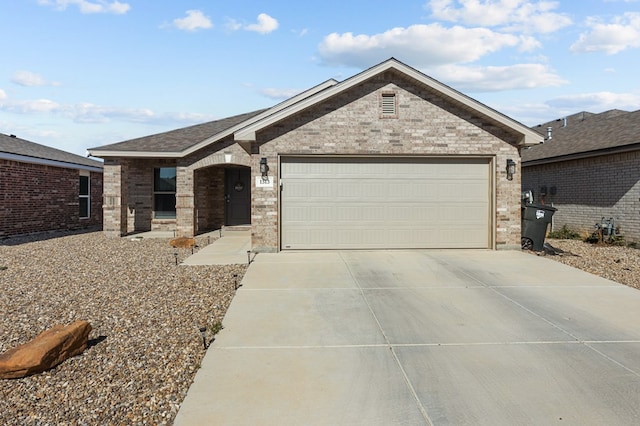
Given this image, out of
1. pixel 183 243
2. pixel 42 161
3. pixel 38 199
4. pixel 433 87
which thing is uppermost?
pixel 433 87

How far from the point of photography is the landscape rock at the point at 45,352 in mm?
3623

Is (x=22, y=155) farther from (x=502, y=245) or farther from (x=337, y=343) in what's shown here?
(x=502, y=245)

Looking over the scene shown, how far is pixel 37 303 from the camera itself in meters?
5.97

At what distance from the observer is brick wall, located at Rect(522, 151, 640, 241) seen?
11.8 metres

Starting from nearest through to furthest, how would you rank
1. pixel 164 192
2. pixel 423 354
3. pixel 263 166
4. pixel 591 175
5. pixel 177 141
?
1. pixel 423 354
2. pixel 263 166
3. pixel 591 175
4. pixel 177 141
5. pixel 164 192

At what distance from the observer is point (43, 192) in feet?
50.5

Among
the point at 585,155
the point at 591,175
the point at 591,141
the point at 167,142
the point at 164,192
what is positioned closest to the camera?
the point at 585,155

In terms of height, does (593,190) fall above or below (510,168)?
below

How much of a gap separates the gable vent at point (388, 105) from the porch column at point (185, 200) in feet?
24.1

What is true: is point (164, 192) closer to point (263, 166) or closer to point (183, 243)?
point (183, 243)

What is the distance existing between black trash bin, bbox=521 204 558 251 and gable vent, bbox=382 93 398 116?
176 inches

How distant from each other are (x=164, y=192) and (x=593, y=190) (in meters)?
15.5

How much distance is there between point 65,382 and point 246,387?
5.46 feet

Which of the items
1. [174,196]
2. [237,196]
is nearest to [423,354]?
[237,196]
